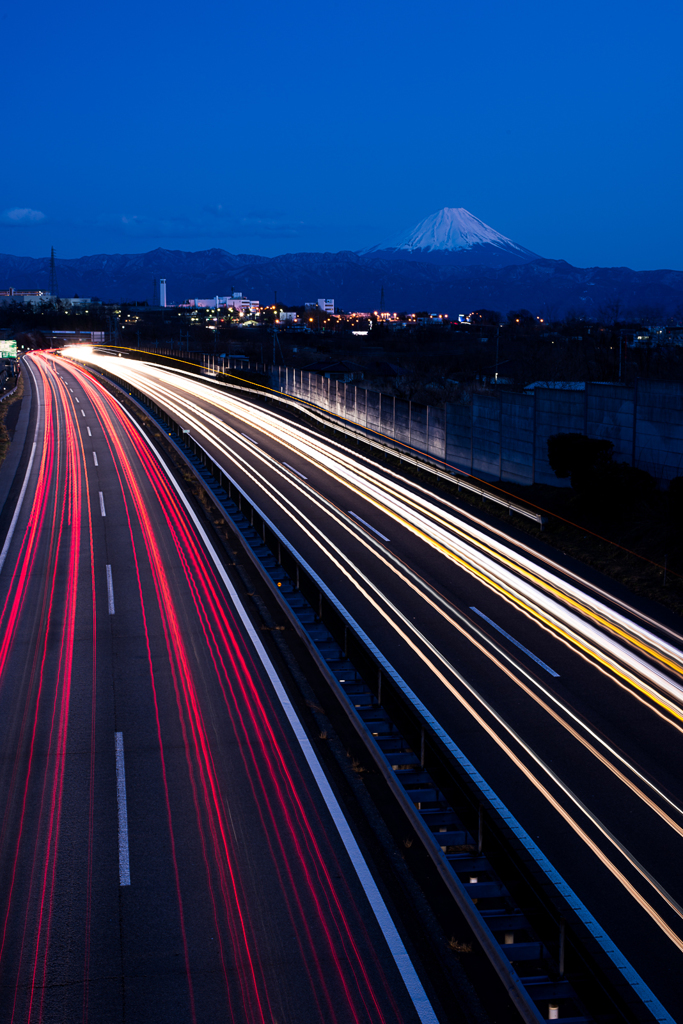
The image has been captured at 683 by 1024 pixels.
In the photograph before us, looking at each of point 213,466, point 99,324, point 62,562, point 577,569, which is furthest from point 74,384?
point 99,324

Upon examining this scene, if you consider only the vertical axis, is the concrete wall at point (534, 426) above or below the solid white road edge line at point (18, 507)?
above

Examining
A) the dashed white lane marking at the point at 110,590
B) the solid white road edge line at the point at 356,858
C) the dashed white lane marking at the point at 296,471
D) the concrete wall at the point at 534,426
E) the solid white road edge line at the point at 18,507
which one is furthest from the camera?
the dashed white lane marking at the point at 296,471

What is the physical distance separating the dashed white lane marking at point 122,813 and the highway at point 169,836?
22 millimetres

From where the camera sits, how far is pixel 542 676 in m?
13.5

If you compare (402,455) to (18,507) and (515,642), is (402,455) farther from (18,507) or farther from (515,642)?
(515,642)

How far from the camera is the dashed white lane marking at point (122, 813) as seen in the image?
28.1 feet

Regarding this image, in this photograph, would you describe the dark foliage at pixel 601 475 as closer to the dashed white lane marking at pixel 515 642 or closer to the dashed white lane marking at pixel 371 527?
the dashed white lane marking at pixel 371 527

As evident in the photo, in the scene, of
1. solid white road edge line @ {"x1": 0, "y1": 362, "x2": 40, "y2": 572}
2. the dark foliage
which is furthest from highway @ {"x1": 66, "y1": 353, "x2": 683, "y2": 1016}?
solid white road edge line @ {"x1": 0, "y1": 362, "x2": 40, "y2": 572}

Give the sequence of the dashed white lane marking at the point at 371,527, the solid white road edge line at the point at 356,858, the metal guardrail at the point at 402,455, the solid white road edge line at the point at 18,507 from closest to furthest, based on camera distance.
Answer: the solid white road edge line at the point at 356,858 < the solid white road edge line at the point at 18,507 < the dashed white lane marking at the point at 371,527 < the metal guardrail at the point at 402,455

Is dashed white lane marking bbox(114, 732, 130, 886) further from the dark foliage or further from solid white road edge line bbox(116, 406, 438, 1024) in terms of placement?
the dark foliage

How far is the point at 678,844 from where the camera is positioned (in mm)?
9062

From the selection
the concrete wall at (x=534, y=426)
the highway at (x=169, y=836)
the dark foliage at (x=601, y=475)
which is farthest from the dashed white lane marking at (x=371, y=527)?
the concrete wall at (x=534, y=426)

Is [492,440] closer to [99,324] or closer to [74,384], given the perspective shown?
[74,384]

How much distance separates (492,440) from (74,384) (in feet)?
159
